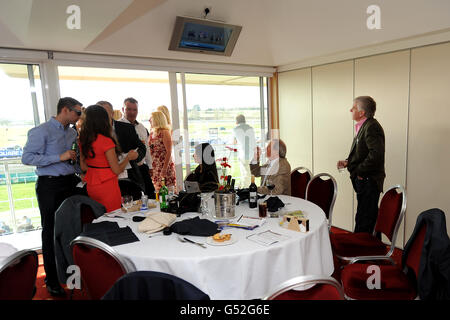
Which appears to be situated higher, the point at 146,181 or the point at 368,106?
the point at 368,106

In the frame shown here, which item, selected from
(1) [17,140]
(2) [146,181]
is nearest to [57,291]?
(2) [146,181]

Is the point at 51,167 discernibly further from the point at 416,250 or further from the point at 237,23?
the point at 416,250

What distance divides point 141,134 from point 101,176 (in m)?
1.19

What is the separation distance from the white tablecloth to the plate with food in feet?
0.09

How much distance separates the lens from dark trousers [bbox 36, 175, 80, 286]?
2732 mm

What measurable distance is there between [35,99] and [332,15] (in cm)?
350

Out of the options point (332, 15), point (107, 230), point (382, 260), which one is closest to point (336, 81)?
point (332, 15)

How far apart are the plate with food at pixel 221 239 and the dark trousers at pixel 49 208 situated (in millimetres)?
1706

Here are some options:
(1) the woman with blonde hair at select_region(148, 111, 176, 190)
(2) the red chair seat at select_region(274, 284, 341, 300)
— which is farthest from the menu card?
(1) the woman with blonde hair at select_region(148, 111, 176, 190)

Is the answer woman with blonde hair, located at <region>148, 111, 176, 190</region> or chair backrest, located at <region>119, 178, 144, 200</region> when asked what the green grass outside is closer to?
chair backrest, located at <region>119, 178, 144, 200</region>

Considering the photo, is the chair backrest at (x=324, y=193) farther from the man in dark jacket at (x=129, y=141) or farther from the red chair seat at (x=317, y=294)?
the man in dark jacket at (x=129, y=141)

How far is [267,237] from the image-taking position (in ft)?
6.04

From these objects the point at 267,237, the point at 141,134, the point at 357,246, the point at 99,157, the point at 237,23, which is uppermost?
the point at 237,23

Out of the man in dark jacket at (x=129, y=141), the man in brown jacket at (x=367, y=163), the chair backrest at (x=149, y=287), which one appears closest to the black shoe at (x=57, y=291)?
the man in dark jacket at (x=129, y=141)
